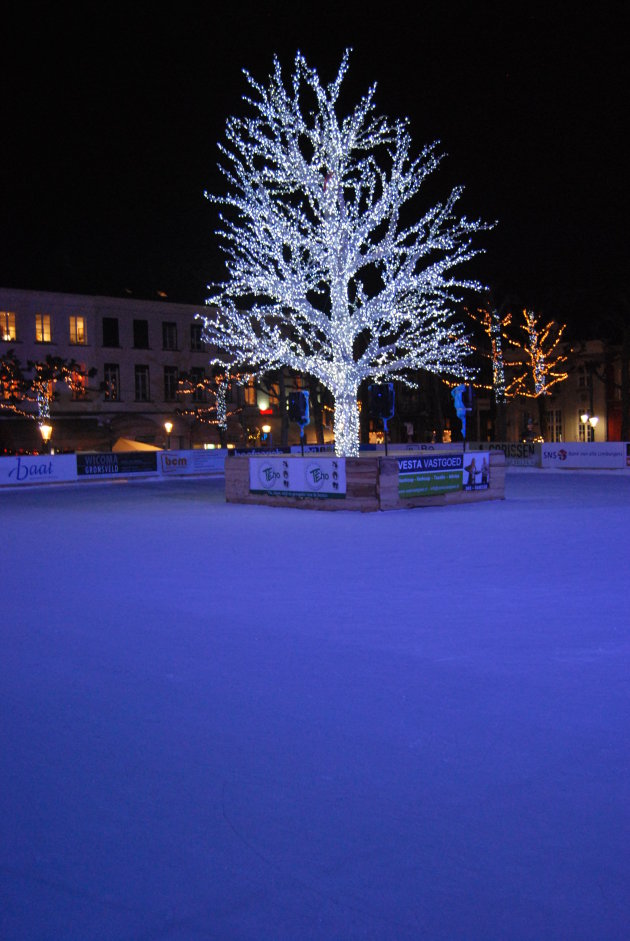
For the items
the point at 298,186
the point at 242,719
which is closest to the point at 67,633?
the point at 242,719

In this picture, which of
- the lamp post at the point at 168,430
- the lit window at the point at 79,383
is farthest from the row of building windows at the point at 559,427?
the lit window at the point at 79,383

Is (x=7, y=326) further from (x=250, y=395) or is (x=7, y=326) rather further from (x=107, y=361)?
(x=250, y=395)

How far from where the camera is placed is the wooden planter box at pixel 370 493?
20188 mm

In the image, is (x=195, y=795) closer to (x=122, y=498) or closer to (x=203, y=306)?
(x=122, y=498)

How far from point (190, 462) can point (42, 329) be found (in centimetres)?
1535

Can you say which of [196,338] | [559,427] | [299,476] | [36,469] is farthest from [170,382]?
[299,476]

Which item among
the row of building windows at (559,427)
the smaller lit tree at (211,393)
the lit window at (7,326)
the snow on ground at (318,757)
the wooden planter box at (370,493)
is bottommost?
the snow on ground at (318,757)

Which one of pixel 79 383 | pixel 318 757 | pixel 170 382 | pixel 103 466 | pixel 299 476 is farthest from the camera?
pixel 170 382

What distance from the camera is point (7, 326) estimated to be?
1845 inches

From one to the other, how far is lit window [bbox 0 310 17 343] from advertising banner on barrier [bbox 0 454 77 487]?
1584 cm

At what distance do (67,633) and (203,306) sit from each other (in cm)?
4903

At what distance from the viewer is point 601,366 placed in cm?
5519

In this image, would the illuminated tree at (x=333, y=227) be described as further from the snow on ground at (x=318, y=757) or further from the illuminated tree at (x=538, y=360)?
the illuminated tree at (x=538, y=360)

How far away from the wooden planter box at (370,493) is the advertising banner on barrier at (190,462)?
15083 millimetres
